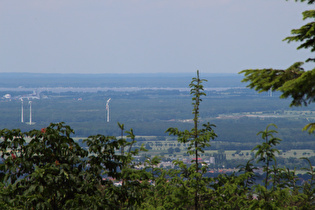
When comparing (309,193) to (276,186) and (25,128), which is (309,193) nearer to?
(276,186)

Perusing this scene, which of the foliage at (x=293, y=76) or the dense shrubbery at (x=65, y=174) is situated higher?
the foliage at (x=293, y=76)

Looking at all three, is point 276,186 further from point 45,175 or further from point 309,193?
point 45,175

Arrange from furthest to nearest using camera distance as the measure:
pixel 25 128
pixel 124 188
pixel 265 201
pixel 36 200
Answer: pixel 25 128
pixel 265 201
pixel 124 188
pixel 36 200

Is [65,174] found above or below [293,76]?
below

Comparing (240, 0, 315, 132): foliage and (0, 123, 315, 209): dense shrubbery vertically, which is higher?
(240, 0, 315, 132): foliage

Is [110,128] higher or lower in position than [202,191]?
lower

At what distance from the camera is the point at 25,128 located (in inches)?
6417

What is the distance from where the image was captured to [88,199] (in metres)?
6.71

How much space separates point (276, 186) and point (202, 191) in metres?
1.41

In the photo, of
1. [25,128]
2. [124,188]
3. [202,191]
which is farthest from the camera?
[25,128]

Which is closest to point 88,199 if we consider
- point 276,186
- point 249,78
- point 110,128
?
point 249,78

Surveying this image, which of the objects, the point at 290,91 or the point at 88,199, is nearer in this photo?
the point at 290,91

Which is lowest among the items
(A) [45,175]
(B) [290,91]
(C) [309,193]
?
(C) [309,193]

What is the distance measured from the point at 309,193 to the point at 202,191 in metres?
2.07
